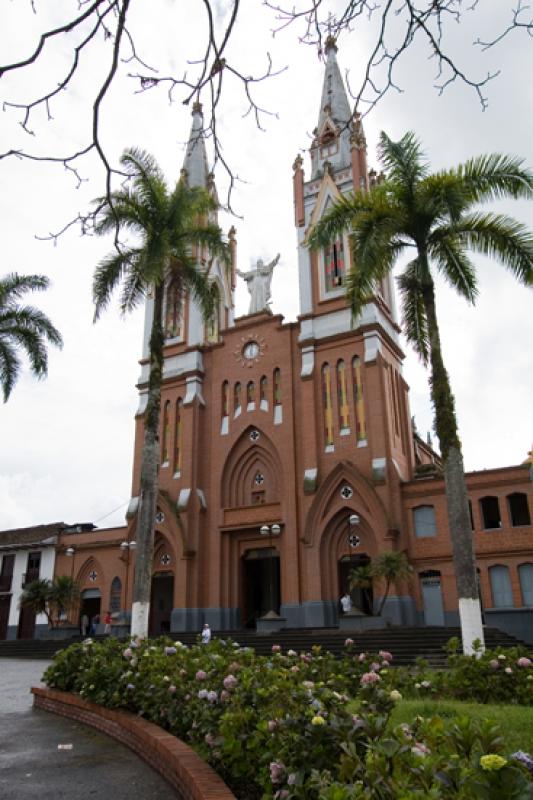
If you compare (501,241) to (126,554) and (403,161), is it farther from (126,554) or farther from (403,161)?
(126,554)

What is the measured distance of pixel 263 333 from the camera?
102ft

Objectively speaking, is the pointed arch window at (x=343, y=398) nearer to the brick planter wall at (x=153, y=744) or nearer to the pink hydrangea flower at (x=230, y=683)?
the brick planter wall at (x=153, y=744)

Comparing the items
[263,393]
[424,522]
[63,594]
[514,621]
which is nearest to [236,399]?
[263,393]

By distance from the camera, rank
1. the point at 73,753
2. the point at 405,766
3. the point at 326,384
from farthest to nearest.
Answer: the point at 326,384 → the point at 73,753 → the point at 405,766

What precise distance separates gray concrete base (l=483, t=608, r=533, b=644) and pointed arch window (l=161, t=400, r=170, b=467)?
1589 centimetres

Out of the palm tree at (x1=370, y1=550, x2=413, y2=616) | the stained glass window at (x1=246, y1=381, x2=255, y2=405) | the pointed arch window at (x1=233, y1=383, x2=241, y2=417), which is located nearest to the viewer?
the palm tree at (x1=370, y1=550, x2=413, y2=616)

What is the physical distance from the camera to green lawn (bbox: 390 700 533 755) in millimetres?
5883

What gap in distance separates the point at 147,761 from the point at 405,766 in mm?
4545

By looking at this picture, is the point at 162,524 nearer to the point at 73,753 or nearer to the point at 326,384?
the point at 326,384

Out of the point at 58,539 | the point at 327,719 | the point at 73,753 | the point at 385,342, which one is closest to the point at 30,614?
the point at 58,539

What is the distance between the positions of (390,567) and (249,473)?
364 inches

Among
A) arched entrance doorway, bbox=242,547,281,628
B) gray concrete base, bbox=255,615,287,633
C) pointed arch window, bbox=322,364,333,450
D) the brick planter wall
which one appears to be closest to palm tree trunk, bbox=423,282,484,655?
the brick planter wall

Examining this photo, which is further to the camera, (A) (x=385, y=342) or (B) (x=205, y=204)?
(A) (x=385, y=342)

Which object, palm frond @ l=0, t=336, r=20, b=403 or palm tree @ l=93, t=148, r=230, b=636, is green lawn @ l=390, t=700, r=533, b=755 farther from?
palm frond @ l=0, t=336, r=20, b=403
